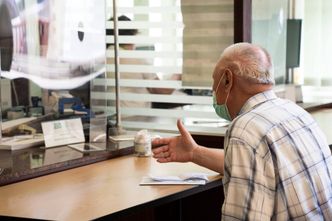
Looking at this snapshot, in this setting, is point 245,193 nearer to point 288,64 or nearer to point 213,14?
point 213,14

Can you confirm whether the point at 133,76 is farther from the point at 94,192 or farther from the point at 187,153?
the point at 94,192

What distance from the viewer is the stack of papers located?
212 cm

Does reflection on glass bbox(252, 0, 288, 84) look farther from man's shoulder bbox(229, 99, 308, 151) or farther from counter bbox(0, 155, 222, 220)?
man's shoulder bbox(229, 99, 308, 151)

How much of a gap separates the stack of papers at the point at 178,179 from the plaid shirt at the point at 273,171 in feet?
1.35

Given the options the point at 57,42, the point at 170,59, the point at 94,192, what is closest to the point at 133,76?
the point at 170,59

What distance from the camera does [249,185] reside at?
165 cm

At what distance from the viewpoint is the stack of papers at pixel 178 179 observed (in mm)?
2123

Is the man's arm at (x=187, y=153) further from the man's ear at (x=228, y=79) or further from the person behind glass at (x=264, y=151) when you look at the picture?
the man's ear at (x=228, y=79)

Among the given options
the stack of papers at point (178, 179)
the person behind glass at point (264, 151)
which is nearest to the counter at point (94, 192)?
the stack of papers at point (178, 179)

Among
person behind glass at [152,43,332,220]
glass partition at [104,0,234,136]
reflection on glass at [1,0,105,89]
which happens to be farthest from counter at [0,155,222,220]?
glass partition at [104,0,234,136]

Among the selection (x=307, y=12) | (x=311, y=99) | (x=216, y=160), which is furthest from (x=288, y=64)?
(x=216, y=160)

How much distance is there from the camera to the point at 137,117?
355 cm

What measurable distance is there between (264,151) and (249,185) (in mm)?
107

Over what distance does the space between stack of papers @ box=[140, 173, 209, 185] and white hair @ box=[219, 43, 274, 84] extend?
50cm
